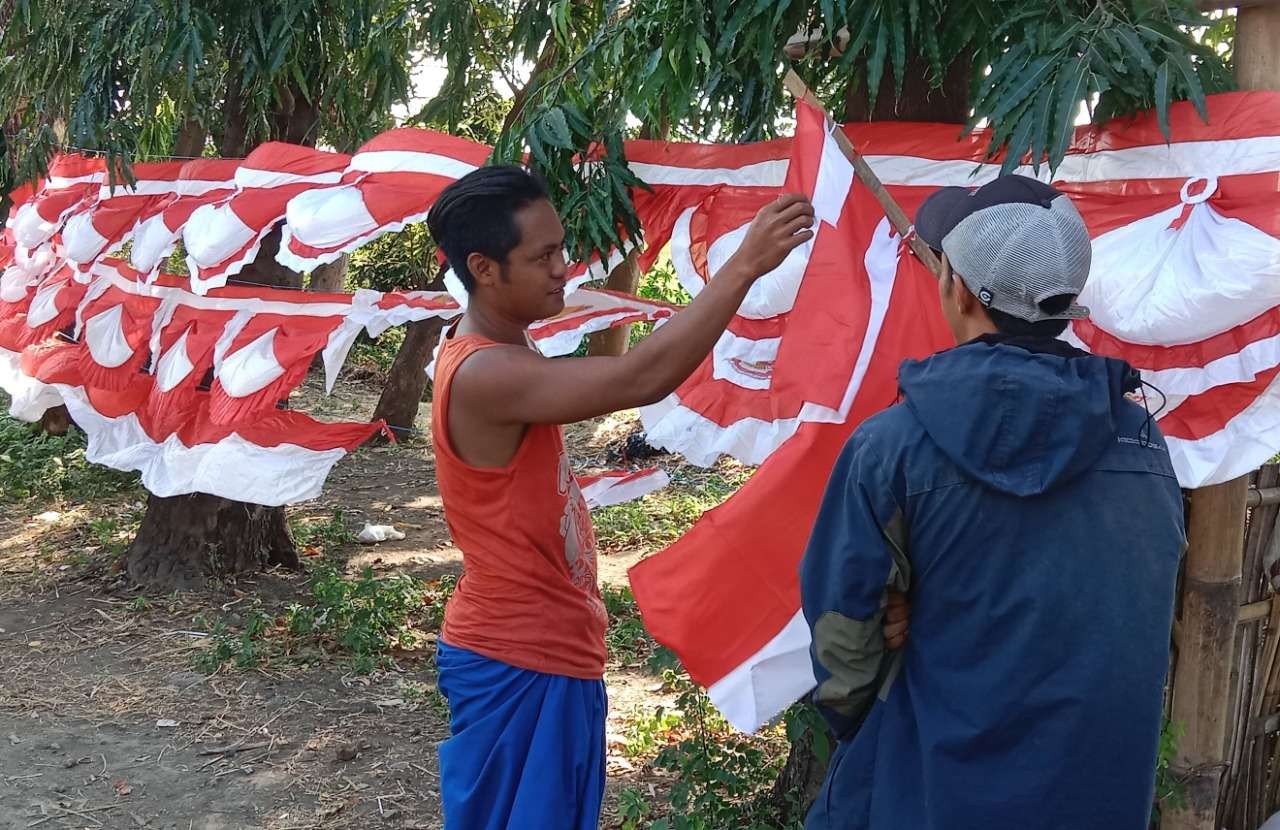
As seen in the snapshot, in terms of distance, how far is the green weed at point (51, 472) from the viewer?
7.46m

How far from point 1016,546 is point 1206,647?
1546 mm

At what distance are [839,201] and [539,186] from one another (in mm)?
592

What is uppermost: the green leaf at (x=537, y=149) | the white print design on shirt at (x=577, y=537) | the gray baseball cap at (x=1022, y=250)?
the green leaf at (x=537, y=149)

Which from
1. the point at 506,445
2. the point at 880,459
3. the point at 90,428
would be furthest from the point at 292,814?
the point at 880,459

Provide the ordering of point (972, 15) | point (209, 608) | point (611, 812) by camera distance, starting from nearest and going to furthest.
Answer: point (972, 15)
point (611, 812)
point (209, 608)

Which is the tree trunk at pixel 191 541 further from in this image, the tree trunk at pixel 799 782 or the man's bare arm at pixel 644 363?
the man's bare arm at pixel 644 363

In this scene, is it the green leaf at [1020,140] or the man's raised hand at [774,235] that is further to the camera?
the green leaf at [1020,140]

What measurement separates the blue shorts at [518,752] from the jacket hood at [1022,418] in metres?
1.03

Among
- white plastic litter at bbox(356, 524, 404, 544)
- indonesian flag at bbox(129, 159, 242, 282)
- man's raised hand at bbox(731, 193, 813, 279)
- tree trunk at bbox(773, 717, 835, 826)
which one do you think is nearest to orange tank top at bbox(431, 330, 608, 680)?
man's raised hand at bbox(731, 193, 813, 279)

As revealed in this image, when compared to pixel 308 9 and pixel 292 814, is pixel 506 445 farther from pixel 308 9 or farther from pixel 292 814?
pixel 308 9

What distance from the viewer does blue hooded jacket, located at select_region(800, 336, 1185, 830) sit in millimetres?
1412

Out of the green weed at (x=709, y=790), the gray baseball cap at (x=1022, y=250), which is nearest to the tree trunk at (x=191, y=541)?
the green weed at (x=709, y=790)

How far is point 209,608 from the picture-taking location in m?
5.46

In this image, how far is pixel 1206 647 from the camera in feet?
8.76
